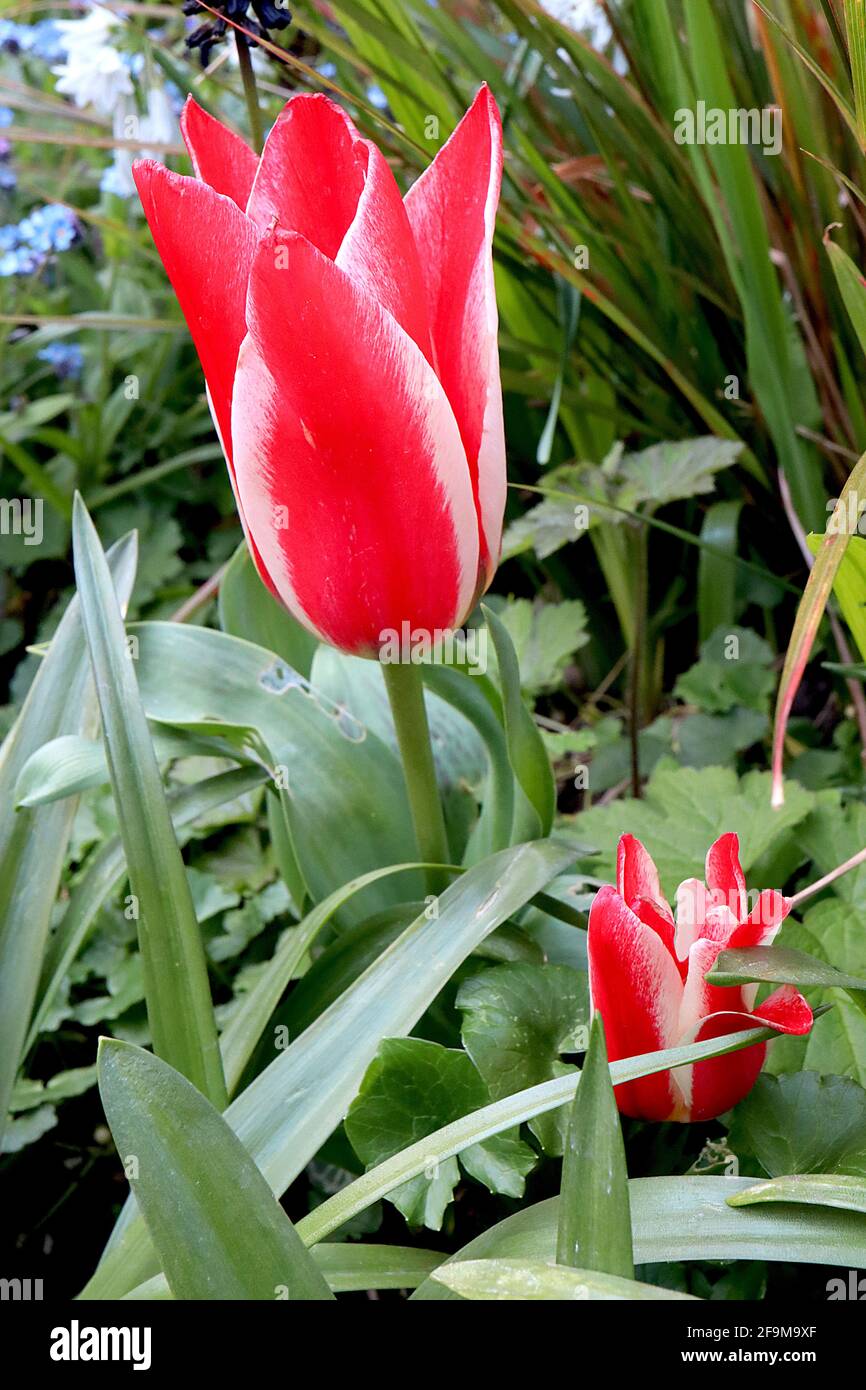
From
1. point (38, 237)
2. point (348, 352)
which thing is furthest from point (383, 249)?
point (38, 237)

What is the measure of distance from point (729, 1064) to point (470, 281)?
1.45ft

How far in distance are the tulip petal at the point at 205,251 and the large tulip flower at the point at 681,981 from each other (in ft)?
1.09

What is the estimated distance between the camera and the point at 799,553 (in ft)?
4.86

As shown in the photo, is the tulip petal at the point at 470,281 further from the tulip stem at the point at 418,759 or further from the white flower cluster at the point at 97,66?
the white flower cluster at the point at 97,66

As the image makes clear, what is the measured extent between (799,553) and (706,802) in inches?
23.9

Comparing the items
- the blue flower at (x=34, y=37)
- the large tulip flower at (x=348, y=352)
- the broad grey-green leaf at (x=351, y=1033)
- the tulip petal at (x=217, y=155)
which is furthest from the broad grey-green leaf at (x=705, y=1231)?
the blue flower at (x=34, y=37)

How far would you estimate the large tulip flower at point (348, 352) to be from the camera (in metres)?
0.57

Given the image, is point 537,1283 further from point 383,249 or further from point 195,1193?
point 383,249

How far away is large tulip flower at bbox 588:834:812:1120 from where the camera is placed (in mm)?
646

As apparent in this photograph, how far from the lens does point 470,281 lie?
64 centimetres

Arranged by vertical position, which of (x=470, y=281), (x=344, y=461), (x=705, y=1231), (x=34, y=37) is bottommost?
(x=705, y=1231)

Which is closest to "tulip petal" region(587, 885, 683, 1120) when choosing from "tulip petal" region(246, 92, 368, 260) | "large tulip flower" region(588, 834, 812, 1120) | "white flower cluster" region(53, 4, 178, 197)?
"large tulip flower" region(588, 834, 812, 1120)

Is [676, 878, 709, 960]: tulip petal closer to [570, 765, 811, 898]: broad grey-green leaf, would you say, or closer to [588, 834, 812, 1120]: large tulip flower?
[588, 834, 812, 1120]: large tulip flower
